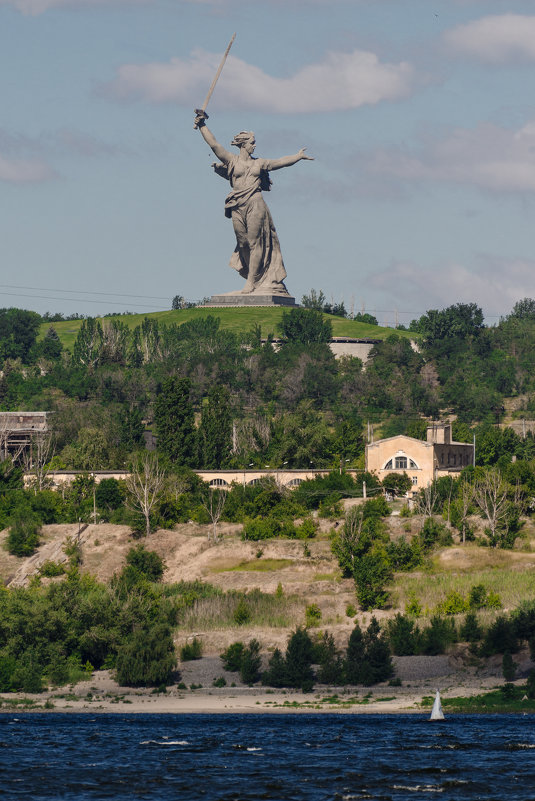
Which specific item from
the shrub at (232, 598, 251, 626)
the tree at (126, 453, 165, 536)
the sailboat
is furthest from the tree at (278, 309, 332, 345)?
the sailboat

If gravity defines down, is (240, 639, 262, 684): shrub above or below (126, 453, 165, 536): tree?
below

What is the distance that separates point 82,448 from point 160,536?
769 inches

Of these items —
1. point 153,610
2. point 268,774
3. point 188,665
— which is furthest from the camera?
point 153,610

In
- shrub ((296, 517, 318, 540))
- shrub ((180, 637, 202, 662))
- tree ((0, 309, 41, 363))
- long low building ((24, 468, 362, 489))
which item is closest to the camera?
shrub ((180, 637, 202, 662))

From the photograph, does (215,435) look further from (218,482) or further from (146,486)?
(146,486)

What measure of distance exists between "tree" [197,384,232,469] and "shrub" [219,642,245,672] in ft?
128

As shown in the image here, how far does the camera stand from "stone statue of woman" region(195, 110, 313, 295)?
15975cm

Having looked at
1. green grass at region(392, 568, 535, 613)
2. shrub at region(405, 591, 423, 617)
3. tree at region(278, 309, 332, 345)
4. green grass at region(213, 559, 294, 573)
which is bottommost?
shrub at region(405, 591, 423, 617)

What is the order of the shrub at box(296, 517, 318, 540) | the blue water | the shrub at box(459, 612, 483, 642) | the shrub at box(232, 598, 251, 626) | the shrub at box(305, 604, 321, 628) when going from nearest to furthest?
the blue water
the shrub at box(459, 612, 483, 642)
the shrub at box(305, 604, 321, 628)
the shrub at box(232, 598, 251, 626)
the shrub at box(296, 517, 318, 540)

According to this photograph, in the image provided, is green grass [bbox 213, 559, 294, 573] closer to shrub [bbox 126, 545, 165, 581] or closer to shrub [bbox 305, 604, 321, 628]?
shrub [bbox 126, 545, 165, 581]

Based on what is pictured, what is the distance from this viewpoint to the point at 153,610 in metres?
74.2

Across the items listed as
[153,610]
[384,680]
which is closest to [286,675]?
[384,680]

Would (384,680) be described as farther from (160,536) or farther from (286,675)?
(160,536)

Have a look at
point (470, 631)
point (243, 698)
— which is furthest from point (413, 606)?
point (243, 698)
